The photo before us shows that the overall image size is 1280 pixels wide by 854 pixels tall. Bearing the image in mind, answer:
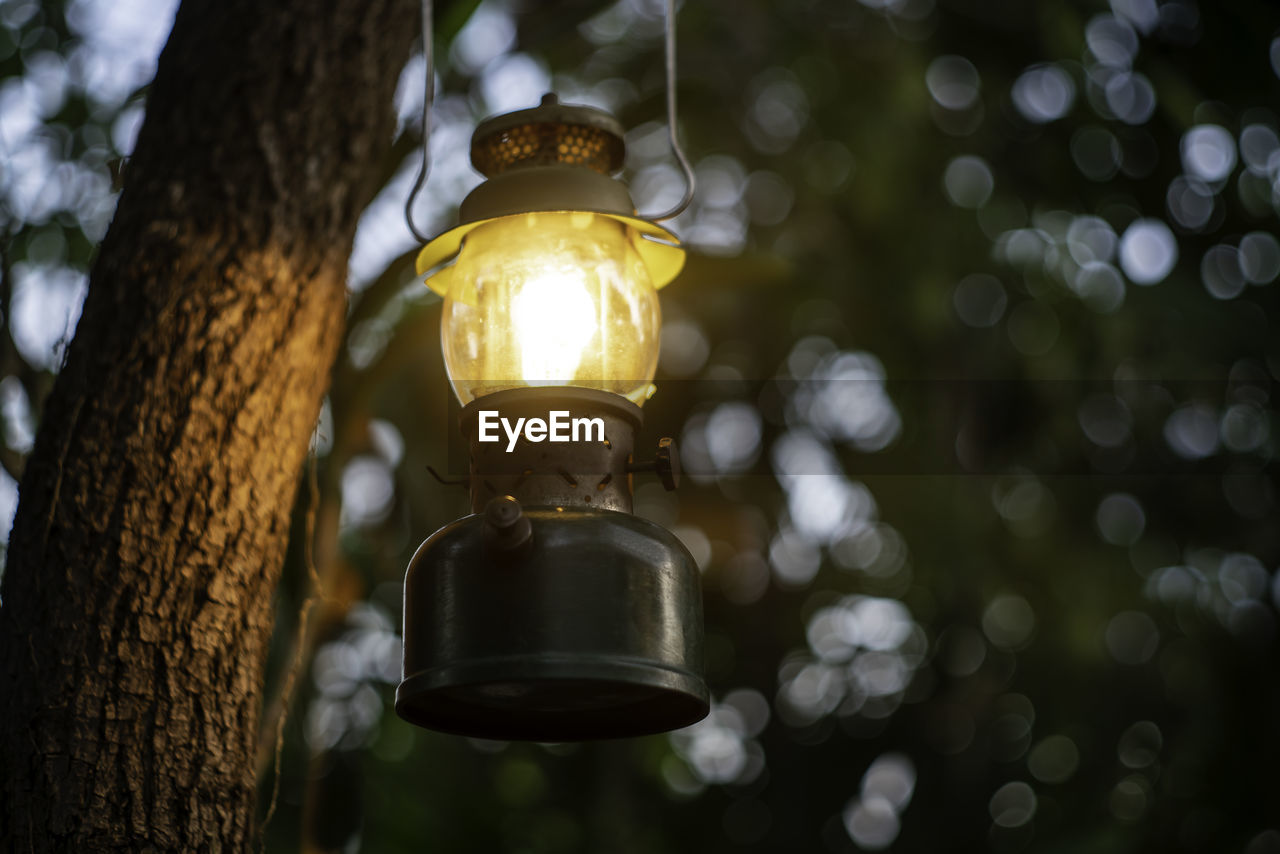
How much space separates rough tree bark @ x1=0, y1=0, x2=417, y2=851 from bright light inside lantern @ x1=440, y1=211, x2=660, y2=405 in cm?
38

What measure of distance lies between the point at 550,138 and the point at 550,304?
229 mm

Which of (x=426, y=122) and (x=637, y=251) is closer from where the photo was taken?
(x=426, y=122)

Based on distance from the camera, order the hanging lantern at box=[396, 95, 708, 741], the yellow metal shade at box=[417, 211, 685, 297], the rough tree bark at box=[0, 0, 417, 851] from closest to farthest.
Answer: the hanging lantern at box=[396, 95, 708, 741]
the rough tree bark at box=[0, 0, 417, 851]
the yellow metal shade at box=[417, 211, 685, 297]

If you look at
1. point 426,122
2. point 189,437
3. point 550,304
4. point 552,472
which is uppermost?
point 426,122

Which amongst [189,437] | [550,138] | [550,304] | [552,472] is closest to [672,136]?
[550,138]

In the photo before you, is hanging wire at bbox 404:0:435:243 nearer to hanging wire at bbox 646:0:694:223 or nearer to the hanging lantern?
the hanging lantern

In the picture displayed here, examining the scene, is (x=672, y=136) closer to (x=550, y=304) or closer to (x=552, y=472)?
(x=550, y=304)

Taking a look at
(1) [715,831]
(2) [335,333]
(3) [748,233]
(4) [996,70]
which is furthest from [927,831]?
(2) [335,333]

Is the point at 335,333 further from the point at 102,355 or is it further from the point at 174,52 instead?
the point at 174,52

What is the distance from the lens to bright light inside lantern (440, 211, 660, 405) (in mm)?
1727

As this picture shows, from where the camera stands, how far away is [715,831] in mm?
7594

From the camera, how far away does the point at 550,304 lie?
173 centimetres

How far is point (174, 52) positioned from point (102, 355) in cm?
66

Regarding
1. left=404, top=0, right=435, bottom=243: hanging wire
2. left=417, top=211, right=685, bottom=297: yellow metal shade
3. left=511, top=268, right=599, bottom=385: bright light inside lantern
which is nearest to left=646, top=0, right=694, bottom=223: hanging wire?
left=417, top=211, right=685, bottom=297: yellow metal shade
